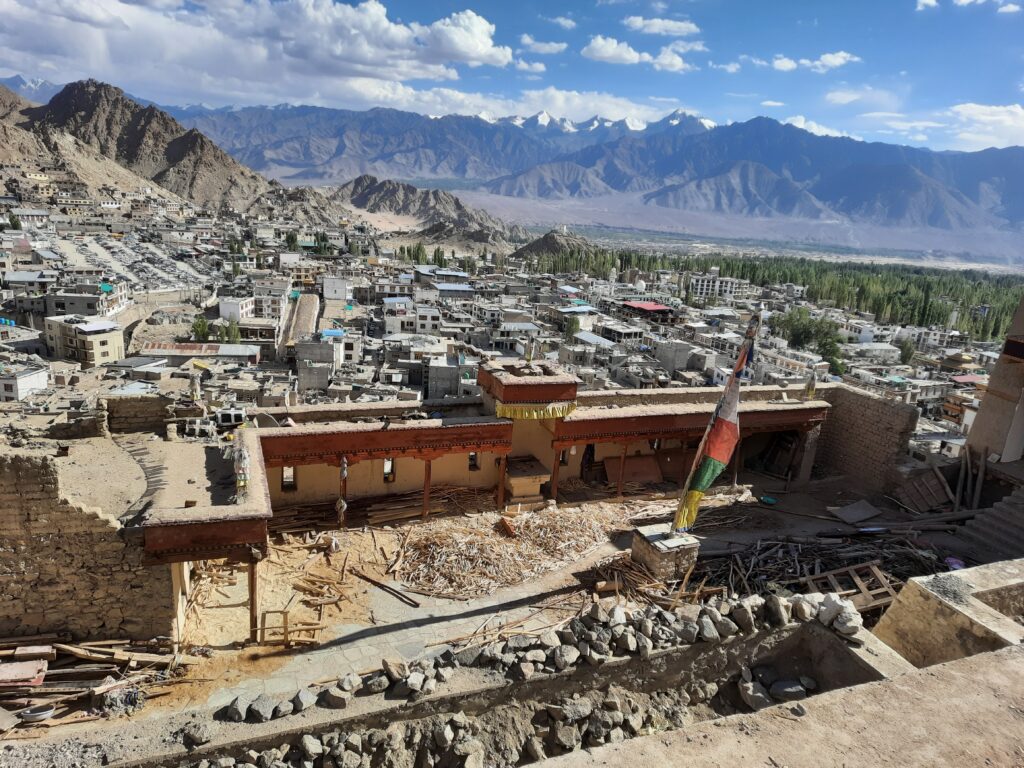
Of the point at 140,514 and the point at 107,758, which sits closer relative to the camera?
the point at 107,758

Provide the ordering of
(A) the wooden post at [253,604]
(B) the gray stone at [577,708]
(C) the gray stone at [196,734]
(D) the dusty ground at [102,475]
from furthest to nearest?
(D) the dusty ground at [102,475] → (A) the wooden post at [253,604] → (B) the gray stone at [577,708] → (C) the gray stone at [196,734]

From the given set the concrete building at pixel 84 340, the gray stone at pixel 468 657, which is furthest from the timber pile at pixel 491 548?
the concrete building at pixel 84 340

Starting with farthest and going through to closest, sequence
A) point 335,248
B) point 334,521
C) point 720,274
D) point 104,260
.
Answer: point 720,274, point 335,248, point 104,260, point 334,521

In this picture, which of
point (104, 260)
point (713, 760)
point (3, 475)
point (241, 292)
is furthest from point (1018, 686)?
point (104, 260)

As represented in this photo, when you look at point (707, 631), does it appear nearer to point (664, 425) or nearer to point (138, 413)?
point (664, 425)

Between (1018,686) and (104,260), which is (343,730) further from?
(104,260)

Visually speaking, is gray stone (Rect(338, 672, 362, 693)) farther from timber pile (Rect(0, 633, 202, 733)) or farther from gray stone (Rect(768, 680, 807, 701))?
gray stone (Rect(768, 680, 807, 701))

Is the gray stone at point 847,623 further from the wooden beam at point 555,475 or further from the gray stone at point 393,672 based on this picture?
the wooden beam at point 555,475
